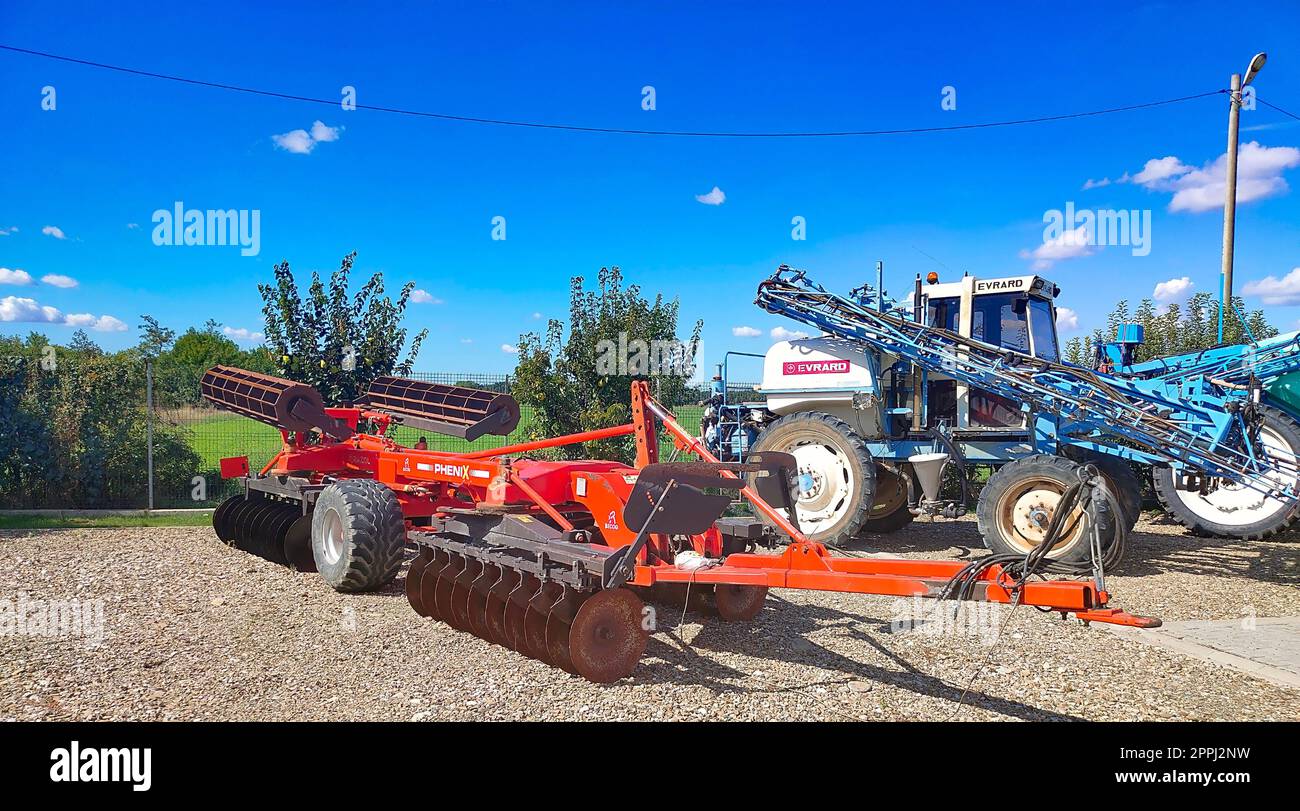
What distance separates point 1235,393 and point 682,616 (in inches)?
259

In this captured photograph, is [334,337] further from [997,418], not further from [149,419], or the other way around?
[997,418]

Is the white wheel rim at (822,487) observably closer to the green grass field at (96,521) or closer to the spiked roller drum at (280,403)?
the spiked roller drum at (280,403)

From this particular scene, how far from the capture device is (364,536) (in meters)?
7.13

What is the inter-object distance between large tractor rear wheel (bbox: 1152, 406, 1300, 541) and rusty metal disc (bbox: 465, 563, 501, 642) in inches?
311

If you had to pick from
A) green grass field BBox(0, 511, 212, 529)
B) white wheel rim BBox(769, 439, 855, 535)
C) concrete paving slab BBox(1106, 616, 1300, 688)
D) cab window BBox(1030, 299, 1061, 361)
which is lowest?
concrete paving slab BBox(1106, 616, 1300, 688)

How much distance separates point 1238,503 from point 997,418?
3.39 meters

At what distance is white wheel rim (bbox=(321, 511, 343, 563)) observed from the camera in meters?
7.55

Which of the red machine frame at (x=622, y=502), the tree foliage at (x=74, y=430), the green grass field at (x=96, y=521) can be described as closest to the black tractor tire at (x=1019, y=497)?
the red machine frame at (x=622, y=502)

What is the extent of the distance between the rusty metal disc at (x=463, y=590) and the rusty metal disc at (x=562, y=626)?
3.07ft

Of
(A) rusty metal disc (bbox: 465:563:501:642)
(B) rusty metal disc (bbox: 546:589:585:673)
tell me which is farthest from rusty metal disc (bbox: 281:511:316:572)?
(B) rusty metal disc (bbox: 546:589:585:673)

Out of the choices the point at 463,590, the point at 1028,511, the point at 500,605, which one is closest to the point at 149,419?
the point at 463,590

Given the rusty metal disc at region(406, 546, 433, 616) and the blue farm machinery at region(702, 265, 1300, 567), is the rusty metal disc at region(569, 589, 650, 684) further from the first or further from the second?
the blue farm machinery at region(702, 265, 1300, 567)
